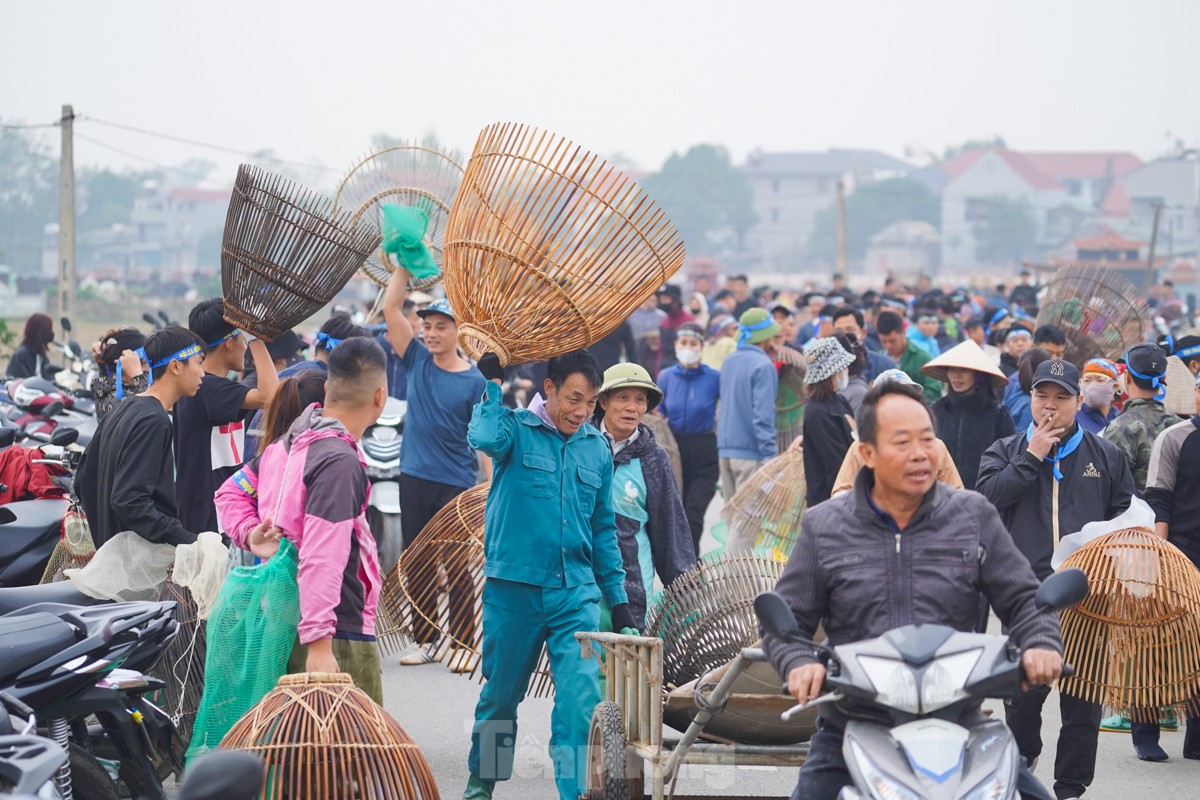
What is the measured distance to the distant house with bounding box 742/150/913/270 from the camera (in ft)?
459

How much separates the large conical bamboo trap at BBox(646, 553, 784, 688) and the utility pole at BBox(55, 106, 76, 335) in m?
17.6

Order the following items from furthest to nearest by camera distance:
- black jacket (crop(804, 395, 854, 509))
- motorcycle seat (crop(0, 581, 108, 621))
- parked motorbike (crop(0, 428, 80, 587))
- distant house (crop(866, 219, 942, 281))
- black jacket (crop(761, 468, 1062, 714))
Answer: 1. distant house (crop(866, 219, 942, 281))
2. black jacket (crop(804, 395, 854, 509))
3. parked motorbike (crop(0, 428, 80, 587))
4. motorcycle seat (crop(0, 581, 108, 621))
5. black jacket (crop(761, 468, 1062, 714))

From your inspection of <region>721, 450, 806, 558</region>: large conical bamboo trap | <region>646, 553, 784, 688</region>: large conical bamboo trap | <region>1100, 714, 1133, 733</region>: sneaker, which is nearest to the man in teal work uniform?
<region>646, 553, 784, 688</region>: large conical bamboo trap

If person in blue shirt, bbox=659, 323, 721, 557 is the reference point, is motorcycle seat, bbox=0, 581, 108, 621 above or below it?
below

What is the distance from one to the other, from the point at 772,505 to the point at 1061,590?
23.7ft

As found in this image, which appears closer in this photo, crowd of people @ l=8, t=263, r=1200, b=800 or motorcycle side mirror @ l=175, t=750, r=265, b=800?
motorcycle side mirror @ l=175, t=750, r=265, b=800

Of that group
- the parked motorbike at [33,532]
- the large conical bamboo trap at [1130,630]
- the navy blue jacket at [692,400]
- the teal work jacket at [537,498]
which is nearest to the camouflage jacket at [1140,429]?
the large conical bamboo trap at [1130,630]

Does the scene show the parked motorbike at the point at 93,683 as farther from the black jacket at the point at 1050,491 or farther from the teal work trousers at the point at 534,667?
the black jacket at the point at 1050,491

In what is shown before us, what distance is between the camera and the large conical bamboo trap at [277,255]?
22.2ft

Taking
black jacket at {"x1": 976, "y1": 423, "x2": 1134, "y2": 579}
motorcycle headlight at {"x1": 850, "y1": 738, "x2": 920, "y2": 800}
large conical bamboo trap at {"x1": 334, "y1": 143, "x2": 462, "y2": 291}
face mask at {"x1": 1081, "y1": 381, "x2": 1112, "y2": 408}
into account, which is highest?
large conical bamboo trap at {"x1": 334, "y1": 143, "x2": 462, "y2": 291}

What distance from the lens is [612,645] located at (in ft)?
19.4

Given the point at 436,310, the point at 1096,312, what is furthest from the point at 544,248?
the point at 1096,312

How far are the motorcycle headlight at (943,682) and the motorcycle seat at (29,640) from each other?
3095mm

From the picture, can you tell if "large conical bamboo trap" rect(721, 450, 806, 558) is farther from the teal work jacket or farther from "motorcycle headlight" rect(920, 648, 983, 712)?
"motorcycle headlight" rect(920, 648, 983, 712)
